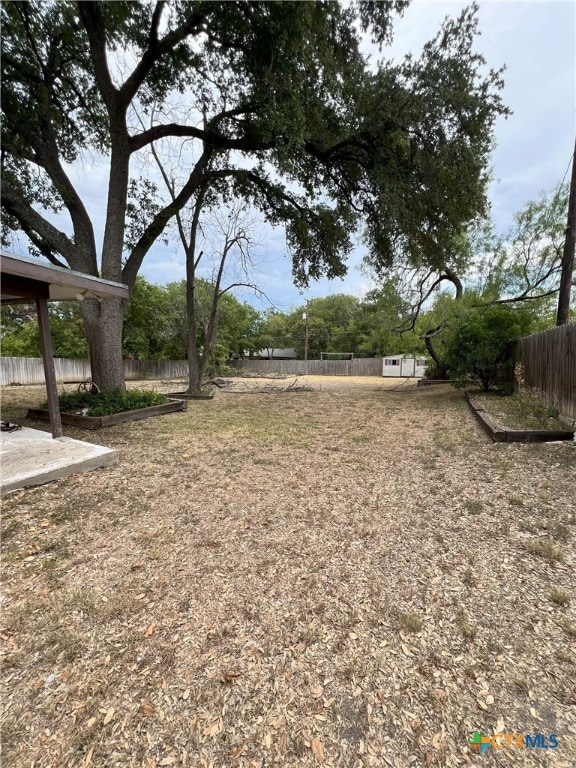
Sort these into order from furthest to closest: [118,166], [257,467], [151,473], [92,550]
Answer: [118,166] → [257,467] → [151,473] → [92,550]

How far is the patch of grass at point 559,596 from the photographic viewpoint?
174 centimetres

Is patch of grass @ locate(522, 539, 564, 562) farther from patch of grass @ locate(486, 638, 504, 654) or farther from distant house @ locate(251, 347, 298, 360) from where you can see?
distant house @ locate(251, 347, 298, 360)

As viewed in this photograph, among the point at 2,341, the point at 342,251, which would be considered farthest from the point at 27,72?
the point at 2,341

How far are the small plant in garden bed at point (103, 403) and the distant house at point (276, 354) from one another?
31.6 meters

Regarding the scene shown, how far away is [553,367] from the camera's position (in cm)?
539

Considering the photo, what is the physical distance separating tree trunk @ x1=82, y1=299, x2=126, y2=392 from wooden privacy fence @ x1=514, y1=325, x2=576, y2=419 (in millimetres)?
7752

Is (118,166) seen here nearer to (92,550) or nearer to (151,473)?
(151,473)

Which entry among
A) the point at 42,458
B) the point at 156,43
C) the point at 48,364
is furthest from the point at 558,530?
the point at 156,43

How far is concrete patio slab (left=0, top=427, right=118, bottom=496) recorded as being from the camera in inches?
125

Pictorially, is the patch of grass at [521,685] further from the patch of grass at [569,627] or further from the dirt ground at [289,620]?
the patch of grass at [569,627]

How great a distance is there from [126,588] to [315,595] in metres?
1.08

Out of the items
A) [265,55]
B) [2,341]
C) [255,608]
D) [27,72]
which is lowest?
[255,608]

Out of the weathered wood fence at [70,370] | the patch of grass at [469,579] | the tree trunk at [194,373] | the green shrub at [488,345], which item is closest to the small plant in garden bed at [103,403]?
the tree trunk at [194,373]

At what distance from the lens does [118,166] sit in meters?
6.43
